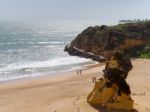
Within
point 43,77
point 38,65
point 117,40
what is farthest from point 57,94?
point 117,40

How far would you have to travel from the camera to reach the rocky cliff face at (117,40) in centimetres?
5550

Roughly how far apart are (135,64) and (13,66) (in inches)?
711

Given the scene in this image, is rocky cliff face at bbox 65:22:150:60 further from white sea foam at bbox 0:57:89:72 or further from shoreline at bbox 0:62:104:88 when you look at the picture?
shoreline at bbox 0:62:104:88

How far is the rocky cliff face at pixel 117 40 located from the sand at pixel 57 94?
1421 centimetres

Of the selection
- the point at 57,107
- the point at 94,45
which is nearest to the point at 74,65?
the point at 94,45

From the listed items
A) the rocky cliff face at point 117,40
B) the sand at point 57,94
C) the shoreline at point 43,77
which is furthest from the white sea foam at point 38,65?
the sand at point 57,94

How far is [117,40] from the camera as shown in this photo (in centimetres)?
5606

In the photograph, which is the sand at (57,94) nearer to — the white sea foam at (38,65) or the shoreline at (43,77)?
the shoreline at (43,77)

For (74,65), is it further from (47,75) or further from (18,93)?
(18,93)

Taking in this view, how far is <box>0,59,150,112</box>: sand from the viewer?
23.8 m

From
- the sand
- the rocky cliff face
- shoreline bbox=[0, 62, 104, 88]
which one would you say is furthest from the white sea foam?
the sand

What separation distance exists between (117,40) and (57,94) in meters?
28.8

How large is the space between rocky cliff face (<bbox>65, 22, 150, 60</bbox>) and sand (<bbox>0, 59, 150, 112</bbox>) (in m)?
14.2

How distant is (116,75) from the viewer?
2217 centimetres
